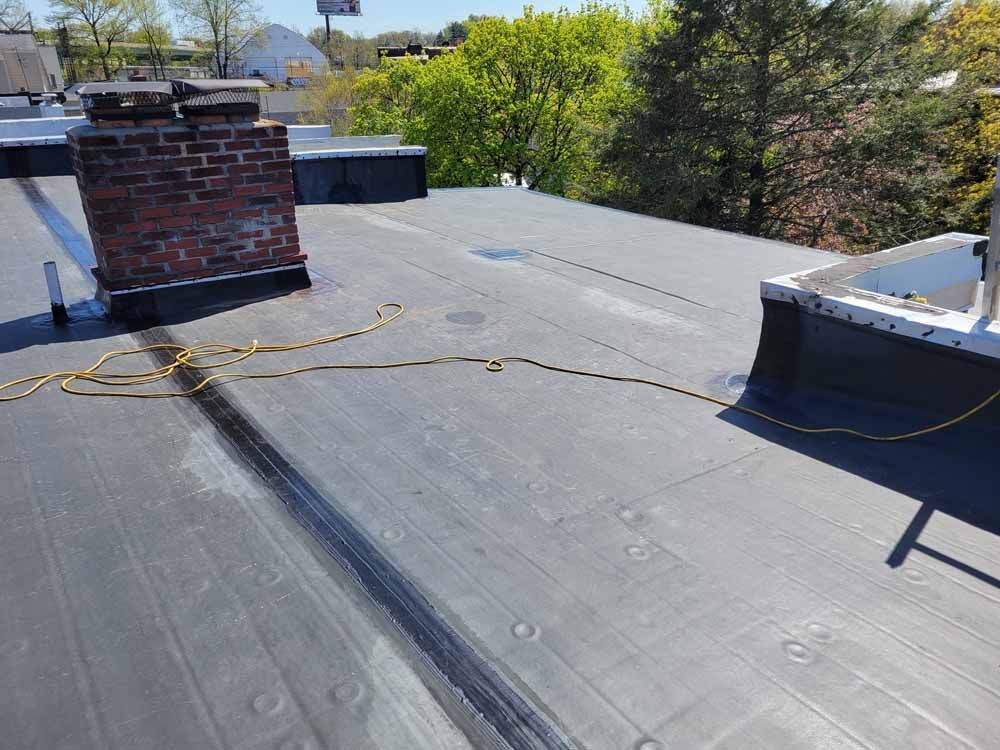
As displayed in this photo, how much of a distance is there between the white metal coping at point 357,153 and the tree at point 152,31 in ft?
174

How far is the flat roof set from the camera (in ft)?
5.39

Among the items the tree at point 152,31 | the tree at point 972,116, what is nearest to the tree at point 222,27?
the tree at point 152,31

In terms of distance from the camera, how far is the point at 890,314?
2.84 meters

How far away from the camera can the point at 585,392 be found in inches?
130

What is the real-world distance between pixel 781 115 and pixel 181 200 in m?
18.1

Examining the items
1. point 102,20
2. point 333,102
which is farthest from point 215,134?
point 102,20

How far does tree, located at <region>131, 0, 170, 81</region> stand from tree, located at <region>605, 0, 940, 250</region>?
1813 inches

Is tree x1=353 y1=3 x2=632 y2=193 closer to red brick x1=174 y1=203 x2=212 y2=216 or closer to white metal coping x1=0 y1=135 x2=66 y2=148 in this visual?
white metal coping x1=0 y1=135 x2=66 y2=148

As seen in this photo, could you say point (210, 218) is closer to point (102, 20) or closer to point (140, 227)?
point (140, 227)

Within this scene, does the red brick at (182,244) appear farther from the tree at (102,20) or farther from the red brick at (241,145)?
the tree at (102,20)

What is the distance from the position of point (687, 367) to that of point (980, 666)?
1973 mm

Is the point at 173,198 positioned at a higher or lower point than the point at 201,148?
lower

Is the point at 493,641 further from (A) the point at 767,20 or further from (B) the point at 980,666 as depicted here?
(A) the point at 767,20

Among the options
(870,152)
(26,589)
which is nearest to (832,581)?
(26,589)
